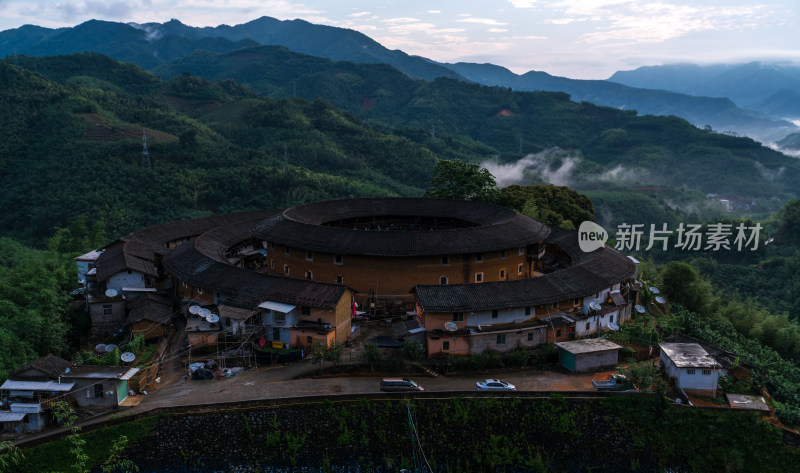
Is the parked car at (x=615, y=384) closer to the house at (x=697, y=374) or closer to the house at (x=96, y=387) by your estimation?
the house at (x=697, y=374)

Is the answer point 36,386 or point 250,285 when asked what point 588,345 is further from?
point 36,386

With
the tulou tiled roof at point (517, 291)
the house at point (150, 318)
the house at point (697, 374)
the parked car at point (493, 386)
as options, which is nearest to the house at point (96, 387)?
the house at point (150, 318)

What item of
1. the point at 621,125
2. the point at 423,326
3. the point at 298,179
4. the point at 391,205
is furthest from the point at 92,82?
the point at 621,125

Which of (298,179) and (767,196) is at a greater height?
(298,179)

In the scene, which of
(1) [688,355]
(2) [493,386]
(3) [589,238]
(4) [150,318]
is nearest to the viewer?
(2) [493,386]

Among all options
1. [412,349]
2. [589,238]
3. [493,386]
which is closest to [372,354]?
[412,349]

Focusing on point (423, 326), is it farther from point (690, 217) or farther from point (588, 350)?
point (690, 217)
